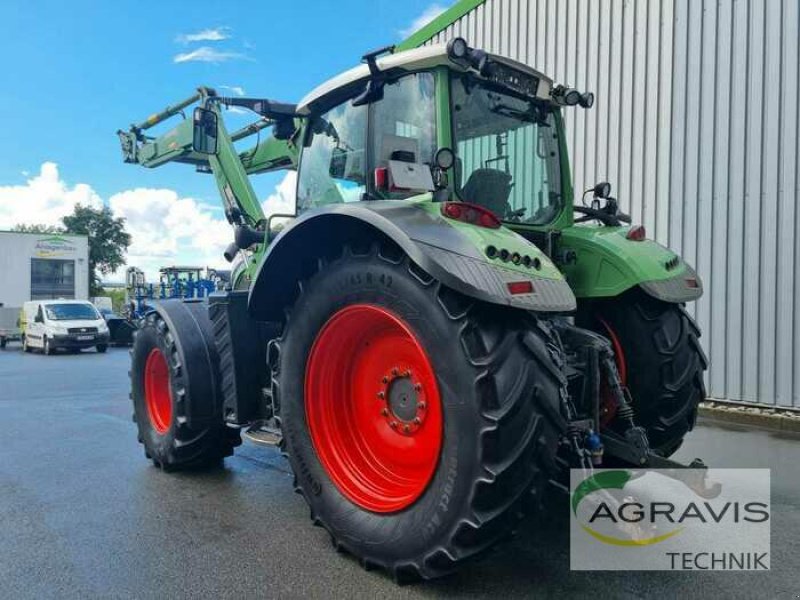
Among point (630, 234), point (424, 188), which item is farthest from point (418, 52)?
point (630, 234)

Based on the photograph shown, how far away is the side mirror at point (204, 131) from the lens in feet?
16.9

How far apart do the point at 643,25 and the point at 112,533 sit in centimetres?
848

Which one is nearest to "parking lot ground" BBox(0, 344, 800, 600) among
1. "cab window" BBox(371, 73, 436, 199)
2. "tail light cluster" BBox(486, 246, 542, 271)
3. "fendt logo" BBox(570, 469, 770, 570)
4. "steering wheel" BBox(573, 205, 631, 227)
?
"fendt logo" BBox(570, 469, 770, 570)

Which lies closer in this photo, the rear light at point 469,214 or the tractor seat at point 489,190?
the rear light at point 469,214

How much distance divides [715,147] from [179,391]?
680 centimetres

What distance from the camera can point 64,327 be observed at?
19.8m

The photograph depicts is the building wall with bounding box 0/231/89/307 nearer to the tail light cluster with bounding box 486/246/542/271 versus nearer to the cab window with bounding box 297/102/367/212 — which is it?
the cab window with bounding box 297/102/367/212

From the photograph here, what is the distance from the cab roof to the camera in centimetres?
349

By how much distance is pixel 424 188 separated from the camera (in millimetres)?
3309

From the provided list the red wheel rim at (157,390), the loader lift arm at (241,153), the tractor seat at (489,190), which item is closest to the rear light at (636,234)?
the tractor seat at (489,190)

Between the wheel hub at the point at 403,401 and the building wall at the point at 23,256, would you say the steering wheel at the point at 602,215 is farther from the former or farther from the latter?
the building wall at the point at 23,256

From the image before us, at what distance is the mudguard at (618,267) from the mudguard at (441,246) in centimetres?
95

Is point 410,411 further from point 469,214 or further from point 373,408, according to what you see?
point 469,214

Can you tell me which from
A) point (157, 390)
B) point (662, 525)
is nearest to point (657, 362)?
point (662, 525)
